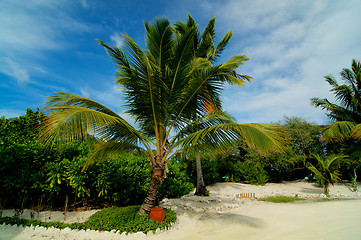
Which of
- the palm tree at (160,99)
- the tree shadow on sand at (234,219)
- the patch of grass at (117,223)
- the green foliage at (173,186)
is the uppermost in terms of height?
the palm tree at (160,99)

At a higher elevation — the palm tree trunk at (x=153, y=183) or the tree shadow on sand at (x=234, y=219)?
the palm tree trunk at (x=153, y=183)

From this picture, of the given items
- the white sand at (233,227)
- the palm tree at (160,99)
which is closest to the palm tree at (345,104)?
the white sand at (233,227)

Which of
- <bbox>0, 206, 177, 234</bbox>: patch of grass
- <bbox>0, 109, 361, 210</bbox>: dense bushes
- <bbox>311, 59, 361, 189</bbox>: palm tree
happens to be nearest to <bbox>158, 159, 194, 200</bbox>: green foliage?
<bbox>0, 109, 361, 210</bbox>: dense bushes

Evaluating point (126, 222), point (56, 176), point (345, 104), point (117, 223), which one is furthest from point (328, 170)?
point (56, 176)

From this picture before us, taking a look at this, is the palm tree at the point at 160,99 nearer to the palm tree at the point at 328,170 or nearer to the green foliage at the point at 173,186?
the green foliage at the point at 173,186

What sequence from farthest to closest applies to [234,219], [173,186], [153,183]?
[173,186]
[234,219]
[153,183]

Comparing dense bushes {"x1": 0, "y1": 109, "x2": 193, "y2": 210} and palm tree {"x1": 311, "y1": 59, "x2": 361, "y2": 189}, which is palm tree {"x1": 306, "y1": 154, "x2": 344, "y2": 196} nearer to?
palm tree {"x1": 311, "y1": 59, "x2": 361, "y2": 189}

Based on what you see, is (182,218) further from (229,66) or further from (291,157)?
(291,157)

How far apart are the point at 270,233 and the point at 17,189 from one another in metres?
8.33

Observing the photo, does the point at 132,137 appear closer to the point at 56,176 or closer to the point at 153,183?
the point at 153,183

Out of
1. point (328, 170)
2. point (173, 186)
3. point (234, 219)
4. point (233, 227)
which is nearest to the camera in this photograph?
point (233, 227)

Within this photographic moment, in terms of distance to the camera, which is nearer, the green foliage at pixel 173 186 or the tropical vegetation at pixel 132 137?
the tropical vegetation at pixel 132 137

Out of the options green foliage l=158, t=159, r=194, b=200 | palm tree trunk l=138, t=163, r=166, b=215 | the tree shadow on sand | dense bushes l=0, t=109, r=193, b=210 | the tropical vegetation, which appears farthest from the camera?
green foliage l=158, t=159, r=194, b=200

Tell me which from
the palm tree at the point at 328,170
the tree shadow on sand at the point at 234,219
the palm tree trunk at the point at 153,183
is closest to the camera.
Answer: the palm tree trunk at the point at 153,183
